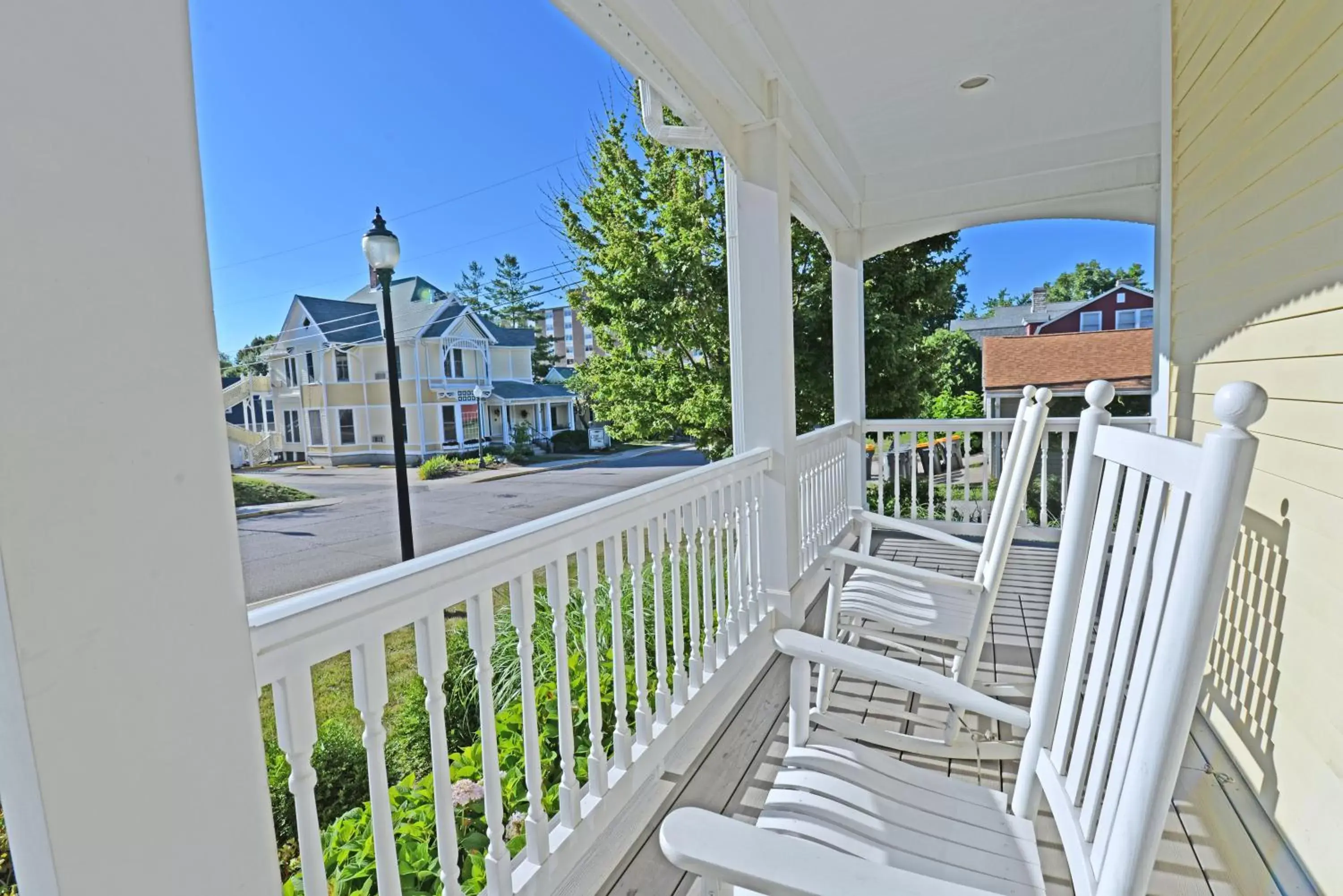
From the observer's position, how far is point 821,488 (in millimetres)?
4484

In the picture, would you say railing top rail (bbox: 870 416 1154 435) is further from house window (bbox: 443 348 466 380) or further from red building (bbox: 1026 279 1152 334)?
red building (bbox: 1026 279 1152 334)

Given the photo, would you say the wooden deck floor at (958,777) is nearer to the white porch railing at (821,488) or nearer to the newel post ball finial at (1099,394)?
the white porch railing at (821,488)

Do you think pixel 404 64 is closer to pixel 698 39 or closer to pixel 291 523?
pixel 291 523

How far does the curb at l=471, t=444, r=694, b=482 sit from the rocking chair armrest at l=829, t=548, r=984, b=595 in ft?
2.75

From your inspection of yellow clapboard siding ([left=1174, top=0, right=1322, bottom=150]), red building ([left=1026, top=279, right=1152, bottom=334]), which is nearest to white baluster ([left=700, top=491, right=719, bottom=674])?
yellow clapboard siding ([left=1174, top=0, right=1322, bottom=150])

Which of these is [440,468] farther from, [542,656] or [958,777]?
[958,777]

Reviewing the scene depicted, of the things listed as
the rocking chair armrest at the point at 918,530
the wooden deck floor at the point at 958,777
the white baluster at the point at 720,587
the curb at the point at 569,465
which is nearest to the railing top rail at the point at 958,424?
the wooden deck floor at the point at 958,777

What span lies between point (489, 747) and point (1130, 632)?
4.09ft

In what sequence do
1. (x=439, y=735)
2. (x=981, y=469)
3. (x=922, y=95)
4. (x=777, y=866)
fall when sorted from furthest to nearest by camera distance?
(x=981, y=469) < (x=922, y=95) < (x=439, y=735) < (x=777, y=866)

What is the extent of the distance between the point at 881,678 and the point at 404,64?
163cm

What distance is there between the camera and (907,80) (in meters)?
3.25

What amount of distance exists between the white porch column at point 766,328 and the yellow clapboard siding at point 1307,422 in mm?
1730

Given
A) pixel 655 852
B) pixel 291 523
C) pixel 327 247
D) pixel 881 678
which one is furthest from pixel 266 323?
pixel 655 852

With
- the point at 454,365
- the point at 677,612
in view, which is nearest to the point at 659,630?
the point at 677,612
